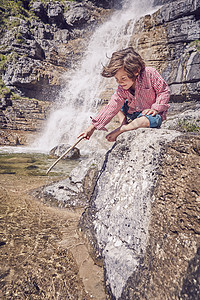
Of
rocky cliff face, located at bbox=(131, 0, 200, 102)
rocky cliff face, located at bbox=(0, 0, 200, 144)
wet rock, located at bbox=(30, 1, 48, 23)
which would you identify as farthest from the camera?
wet rock, located at bbox=(30, 1, 48, 23)

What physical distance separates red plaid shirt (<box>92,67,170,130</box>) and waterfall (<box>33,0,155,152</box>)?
12999mm

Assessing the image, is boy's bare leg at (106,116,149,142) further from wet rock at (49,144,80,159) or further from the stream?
wet rock at (49,144,80,159)

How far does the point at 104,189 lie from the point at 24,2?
3255 cm

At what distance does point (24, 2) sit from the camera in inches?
995

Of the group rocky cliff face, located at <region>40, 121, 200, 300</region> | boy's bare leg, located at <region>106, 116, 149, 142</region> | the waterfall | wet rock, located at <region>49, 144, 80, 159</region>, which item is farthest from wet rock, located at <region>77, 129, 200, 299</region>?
the waterfall

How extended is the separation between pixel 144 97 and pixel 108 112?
47cm

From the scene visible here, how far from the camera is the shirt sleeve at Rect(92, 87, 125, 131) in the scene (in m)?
2.25

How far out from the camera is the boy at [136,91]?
2037 millimetres

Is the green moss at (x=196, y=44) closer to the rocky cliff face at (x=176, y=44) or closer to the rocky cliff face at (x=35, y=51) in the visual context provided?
the rocky cliff face at (x=176, y=44)

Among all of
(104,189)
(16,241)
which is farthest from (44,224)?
(104,189)

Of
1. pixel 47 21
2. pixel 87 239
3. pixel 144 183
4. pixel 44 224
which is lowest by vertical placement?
pixel 44 224

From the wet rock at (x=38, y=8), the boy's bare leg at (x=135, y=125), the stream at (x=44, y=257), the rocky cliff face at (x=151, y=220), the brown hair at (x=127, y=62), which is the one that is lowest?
the stream at (x=44, y=257)

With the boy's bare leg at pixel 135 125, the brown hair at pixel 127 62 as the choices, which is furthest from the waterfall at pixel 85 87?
the brown hair at pixel 127 62

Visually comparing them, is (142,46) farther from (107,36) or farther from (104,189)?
(104,189)
